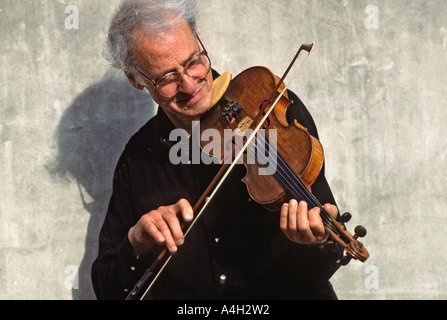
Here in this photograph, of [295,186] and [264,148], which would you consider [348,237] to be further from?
[264,148]

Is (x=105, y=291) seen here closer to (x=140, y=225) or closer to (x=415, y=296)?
(x=140, y=225)

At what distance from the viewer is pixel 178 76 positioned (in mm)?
1521

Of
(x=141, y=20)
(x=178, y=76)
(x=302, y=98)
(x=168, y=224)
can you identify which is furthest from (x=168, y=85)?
(x=302, y=98)

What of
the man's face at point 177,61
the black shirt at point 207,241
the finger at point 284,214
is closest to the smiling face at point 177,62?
the man's face at point 177,61

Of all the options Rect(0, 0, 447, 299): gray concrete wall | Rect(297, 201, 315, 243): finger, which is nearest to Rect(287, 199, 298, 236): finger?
Rect(297, 201, 315, 243): finger

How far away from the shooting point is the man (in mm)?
1504

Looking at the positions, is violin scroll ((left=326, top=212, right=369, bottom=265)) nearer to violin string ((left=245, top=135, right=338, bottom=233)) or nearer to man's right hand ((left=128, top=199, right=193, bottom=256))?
violin string ((left=245, top=135, right=338, bottom=233))

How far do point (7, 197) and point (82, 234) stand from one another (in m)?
0.40

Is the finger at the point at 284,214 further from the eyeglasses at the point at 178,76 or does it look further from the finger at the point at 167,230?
the eyeglasses at the point at 178,76

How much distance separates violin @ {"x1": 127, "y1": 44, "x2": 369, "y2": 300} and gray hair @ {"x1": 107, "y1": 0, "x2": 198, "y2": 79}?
0.84 feet

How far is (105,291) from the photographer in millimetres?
1717

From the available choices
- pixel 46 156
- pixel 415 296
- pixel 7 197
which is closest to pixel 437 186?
pixel 415 296

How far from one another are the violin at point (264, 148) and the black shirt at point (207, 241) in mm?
121

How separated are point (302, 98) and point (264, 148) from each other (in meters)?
0.86
